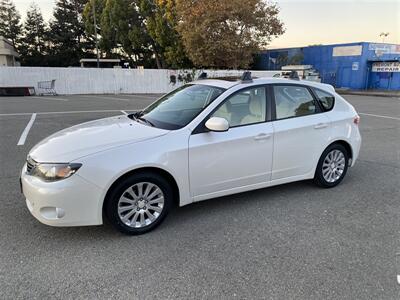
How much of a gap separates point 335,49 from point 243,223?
110 ft

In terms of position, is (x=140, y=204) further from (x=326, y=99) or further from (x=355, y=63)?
(x=355, y=63)

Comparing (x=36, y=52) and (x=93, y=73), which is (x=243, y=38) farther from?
(x=36, y=52)

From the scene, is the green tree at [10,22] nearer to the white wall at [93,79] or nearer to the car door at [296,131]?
the white wall at [93,79]

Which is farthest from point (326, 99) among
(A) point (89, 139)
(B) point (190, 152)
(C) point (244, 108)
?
(A) point (89, 139)

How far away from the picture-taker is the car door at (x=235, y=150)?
3545mm

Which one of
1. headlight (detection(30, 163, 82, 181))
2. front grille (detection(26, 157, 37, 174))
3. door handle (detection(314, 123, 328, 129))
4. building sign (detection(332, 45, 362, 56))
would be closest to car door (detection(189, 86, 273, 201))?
door handle (detection(314, 123, 328, 129))

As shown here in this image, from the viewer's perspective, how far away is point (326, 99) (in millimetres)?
4641

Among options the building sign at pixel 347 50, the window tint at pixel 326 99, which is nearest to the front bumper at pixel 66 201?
the window tint at pixel 326 99

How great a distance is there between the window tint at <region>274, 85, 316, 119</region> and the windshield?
2.59ft

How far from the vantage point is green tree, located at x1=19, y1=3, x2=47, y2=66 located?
45.2 m

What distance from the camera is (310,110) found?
4.45 meters

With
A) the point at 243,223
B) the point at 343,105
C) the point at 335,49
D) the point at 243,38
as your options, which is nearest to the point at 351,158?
the point at 343,105

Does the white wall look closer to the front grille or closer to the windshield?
the windshield

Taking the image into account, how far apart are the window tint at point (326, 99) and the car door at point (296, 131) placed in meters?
0.12
